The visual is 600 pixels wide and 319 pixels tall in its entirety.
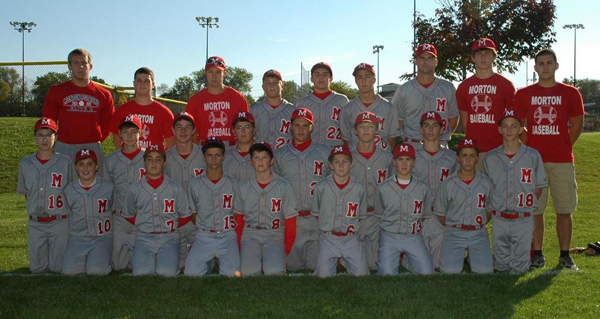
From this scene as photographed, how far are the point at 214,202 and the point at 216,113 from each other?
4.18 feet

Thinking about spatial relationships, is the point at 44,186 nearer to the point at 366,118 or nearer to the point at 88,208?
the point at 88,208

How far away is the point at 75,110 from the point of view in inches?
253

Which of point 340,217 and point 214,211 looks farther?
point 214,211

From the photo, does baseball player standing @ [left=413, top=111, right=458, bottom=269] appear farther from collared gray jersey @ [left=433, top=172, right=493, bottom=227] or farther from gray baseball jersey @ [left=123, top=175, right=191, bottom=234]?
gray baseball jersey @ [left=123, top=175, right=191, bottom=234]

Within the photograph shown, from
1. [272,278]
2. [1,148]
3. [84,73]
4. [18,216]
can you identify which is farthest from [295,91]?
[272,278]

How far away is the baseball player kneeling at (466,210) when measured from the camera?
18.7ft

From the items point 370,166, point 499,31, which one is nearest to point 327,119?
point 370,166

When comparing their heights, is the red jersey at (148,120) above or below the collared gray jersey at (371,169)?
above

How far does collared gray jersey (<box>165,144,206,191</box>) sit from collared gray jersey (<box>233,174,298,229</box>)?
0.66 meters

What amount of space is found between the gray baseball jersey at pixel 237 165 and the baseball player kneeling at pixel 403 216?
1.58 m

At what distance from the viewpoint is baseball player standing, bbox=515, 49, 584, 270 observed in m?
5.89

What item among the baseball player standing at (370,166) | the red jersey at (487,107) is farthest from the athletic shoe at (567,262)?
the baseball player standing at (370,166)

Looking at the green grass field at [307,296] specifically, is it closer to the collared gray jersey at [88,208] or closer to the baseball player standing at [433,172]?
the collared gray jersey at [88,208]

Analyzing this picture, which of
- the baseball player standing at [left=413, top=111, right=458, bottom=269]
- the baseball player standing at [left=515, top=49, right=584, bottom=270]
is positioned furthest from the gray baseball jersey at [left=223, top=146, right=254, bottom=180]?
the baseball player standing at [left=515, top=49, right=584, bottom=270]
